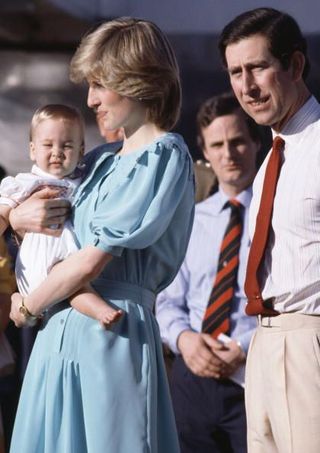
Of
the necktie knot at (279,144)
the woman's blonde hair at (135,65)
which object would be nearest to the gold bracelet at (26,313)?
the woman's blonde hair at (135,65)

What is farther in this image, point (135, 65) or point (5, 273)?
point (5, 273)

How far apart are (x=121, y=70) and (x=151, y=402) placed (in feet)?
3.04

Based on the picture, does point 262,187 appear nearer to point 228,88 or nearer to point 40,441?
point 40,441

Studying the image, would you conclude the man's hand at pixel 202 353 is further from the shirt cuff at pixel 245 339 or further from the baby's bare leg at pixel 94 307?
the baby's bare leg at pixel 94 307

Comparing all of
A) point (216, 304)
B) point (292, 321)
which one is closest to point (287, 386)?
point (292, 321)

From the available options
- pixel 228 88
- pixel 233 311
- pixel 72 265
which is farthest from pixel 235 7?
pixel 72 265

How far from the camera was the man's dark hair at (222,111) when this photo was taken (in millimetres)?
5180

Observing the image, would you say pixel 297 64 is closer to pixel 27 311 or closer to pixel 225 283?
pixel 27 311

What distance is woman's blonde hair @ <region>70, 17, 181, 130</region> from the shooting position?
3553 millimetres

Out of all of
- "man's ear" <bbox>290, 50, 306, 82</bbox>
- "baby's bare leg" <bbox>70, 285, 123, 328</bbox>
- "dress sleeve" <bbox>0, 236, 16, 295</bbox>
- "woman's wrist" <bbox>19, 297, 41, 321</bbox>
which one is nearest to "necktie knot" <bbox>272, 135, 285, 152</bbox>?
"man's ear" <bbox>290, 50, 306, 82</bbox>

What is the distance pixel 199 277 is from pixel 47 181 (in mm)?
1392

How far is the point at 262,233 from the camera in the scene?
11.5 feet

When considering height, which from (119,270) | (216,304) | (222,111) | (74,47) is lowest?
(216,304)

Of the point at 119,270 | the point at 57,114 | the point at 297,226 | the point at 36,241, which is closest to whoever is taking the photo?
the point at 297,226
